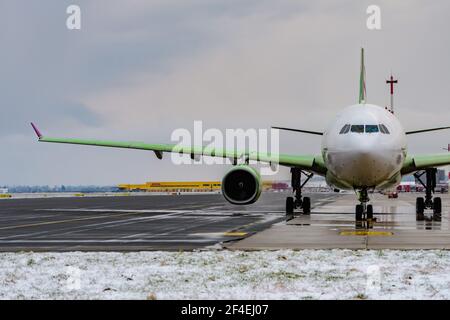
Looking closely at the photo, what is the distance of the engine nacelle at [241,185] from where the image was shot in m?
22.5

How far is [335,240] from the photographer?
47.0 feet

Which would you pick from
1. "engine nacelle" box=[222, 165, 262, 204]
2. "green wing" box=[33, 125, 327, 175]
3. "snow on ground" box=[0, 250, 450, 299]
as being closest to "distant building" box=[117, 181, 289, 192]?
"green wing" box=[33, 125, 327, 175]

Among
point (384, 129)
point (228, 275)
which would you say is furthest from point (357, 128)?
point (228, 275)

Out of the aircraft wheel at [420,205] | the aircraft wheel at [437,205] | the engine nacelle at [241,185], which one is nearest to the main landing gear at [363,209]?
the engine nacelle at [241,185]

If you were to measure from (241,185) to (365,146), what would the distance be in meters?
5.43

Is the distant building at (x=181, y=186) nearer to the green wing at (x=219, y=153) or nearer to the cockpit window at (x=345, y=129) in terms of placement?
the green wing at (x=219, y=153)

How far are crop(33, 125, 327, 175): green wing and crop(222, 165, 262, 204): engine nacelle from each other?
7.09 feet

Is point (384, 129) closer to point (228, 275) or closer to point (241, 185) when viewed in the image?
point (241, 185)

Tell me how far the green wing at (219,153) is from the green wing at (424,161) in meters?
3.31

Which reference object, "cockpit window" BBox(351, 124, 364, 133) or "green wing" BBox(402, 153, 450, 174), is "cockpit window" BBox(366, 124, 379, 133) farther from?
"green wing" BBox(402, 153, 450, 174)

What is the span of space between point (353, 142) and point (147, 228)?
686 cm
